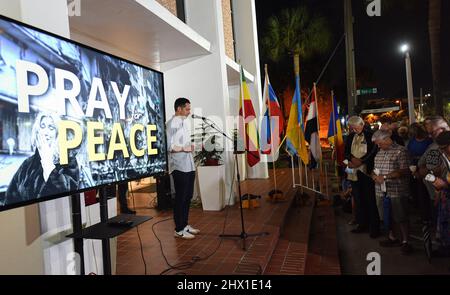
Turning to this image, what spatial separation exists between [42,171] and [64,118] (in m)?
0.33

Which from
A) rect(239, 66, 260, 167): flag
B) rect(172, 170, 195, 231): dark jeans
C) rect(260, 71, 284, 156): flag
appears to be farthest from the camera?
rect(260, 71, 284, 156): flag

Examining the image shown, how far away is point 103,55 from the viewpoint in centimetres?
221

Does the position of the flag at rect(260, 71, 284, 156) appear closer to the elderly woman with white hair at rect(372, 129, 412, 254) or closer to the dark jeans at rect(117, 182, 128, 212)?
the elderly woman with white hair at rect(372, 129, 412, 254)

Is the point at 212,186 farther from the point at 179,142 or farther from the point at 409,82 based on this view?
the point at 409,82

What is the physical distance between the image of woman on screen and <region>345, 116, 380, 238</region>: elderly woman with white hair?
396cm

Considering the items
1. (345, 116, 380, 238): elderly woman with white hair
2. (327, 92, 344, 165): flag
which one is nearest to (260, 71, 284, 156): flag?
(327, 92, 344, 165): flag

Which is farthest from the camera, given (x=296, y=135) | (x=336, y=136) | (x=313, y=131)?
(x=336, y=136)

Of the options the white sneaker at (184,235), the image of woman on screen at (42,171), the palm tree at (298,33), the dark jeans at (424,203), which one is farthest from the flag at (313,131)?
the palm tree at (298,33)

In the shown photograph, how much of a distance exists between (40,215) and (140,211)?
3.99m

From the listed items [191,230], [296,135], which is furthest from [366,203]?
[191,230]

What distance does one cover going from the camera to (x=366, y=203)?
4789mm

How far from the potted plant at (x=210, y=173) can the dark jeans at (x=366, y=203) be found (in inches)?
89.0

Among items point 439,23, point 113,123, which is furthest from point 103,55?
point 439,23

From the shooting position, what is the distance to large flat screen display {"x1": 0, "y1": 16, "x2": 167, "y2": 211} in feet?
5.16
